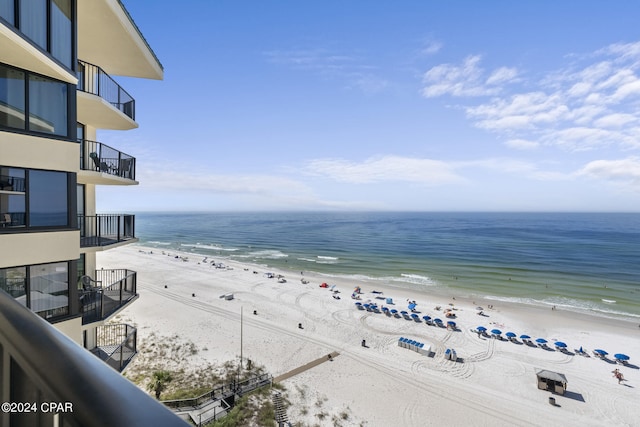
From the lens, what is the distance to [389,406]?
16969 millimetres

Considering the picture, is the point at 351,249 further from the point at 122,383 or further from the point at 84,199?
the point at 122,383

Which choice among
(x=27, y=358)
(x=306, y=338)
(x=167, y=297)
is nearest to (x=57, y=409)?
(x=27, y=358)

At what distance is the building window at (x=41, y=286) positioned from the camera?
23.0ft

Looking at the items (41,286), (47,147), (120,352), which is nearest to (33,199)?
(47,147)

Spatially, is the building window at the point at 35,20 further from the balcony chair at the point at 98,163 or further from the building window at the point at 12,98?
the balcony chair at the point at 98,163

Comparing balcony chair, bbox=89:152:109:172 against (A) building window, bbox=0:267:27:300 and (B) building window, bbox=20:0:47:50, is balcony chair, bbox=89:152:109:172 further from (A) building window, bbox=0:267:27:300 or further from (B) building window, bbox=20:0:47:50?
(A) building window, bbox=0:267:27:300

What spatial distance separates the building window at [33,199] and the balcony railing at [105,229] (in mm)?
2436

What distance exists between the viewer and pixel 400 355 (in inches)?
901

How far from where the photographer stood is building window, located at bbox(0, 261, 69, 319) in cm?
701

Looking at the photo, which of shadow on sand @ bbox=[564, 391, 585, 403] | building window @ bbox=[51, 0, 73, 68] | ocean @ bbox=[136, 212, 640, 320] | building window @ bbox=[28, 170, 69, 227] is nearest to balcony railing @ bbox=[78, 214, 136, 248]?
building window @ bbox=[28, 170, 69, 227]

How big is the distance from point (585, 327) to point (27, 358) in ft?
132

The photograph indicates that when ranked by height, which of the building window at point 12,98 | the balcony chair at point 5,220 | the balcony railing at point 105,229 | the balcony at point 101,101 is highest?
the balcony at point 101,101

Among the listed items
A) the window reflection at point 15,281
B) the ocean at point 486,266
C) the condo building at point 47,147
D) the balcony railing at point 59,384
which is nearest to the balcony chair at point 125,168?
the condo building at point 47,147

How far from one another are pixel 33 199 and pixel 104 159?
13.2 ft
